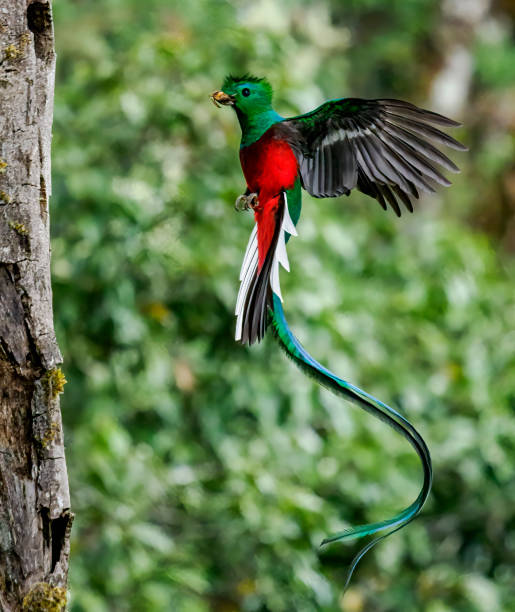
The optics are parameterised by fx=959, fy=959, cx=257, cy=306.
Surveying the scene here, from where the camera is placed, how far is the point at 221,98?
1.03 meters

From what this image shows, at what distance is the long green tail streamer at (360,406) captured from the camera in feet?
3.26

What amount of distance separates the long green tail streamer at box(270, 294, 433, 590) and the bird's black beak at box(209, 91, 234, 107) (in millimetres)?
218

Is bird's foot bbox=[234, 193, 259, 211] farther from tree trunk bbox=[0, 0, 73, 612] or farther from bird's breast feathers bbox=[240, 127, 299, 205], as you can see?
tree trunk bbox=[0, 0, 73, 612]

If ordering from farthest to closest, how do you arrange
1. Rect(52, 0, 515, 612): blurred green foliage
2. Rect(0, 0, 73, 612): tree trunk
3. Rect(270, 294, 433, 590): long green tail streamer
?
1. Rect(52, 0, 515, 612): blurred green foliage
2. Rect(0, 0, 73, 612): tree trunk
3. Rect(270, 294, 433, 590): long green tail streamer

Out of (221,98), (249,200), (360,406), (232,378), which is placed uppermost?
(221,98)

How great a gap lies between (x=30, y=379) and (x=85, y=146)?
5.88 feet

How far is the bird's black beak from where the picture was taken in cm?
102

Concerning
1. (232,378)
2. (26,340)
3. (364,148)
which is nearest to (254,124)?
(364,148)

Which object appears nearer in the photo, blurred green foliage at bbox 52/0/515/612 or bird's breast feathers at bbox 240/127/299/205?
bird's breast feathers at bbox 240/127/299/205

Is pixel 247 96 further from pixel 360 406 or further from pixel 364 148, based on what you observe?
pixel 360 406

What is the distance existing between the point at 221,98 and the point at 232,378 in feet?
6.33

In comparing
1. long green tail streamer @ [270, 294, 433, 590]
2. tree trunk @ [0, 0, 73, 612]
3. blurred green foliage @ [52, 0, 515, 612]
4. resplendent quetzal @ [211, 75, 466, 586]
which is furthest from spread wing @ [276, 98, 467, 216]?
blurred green foliage @ [52, 0, 515, 612]

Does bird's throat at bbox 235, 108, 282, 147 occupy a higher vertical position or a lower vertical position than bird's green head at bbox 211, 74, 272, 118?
lower

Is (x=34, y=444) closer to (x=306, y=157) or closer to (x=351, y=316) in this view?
(x=306, y=157)
